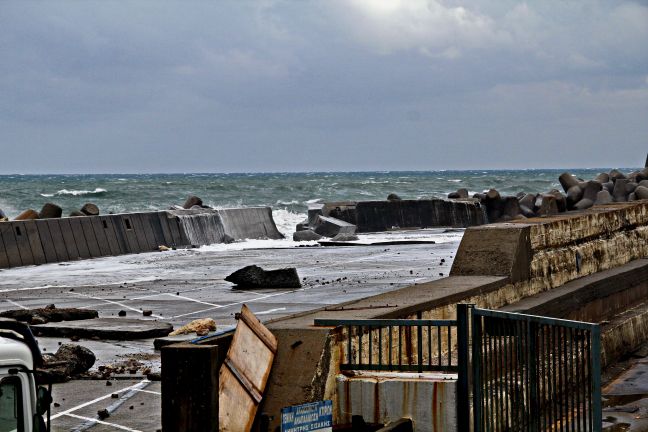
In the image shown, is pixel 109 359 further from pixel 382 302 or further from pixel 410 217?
pixel 410 217

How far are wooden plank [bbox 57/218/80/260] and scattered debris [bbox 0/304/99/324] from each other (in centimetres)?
1214

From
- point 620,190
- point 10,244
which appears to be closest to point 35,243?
point 10,244

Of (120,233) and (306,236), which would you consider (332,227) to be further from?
(120,233)

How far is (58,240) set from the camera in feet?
94.4

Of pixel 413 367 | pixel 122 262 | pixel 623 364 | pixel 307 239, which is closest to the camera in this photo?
pixel 413 367

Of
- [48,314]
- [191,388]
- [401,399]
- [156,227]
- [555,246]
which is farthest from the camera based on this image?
[156,227]

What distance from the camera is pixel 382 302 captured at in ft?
36.7

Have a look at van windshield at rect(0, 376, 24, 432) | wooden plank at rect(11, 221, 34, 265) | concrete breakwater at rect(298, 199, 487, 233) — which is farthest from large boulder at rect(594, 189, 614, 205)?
van windshield at rect(0, 376, 24, 432)

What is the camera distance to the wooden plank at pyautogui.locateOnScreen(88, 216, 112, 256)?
99.5ft

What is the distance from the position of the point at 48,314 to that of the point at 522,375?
9355 mm

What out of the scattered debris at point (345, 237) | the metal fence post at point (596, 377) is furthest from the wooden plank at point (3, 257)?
the metal fence post at point (596, 377)

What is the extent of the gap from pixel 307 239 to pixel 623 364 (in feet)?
76.2

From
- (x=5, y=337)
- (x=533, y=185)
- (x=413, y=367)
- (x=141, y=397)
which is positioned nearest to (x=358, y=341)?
(x=413, y=367)

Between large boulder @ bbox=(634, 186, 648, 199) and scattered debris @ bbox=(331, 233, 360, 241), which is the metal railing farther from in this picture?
large boulder @ bbox=(634, 186, 648, 199)
